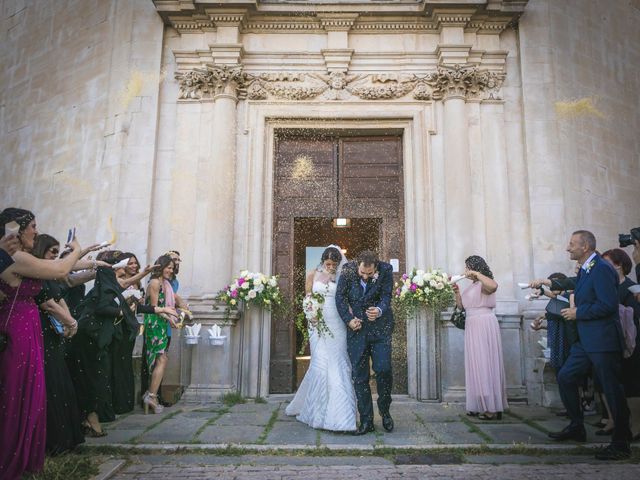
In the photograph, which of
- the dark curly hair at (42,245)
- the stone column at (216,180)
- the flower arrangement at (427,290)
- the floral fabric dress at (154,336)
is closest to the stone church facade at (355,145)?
the stone column at (216,180)

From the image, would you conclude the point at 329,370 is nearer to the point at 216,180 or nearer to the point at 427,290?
the point at 427,290

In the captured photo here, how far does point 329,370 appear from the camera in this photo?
590cm

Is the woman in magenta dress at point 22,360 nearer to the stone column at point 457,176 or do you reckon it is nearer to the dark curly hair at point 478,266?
the dark curly hair at point 478,266

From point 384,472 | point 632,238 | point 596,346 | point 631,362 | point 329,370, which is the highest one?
point 632,238

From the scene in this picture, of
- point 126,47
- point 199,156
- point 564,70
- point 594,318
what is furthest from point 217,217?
point 564,70

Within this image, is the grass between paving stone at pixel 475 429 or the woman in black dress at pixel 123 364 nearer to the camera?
the grass between paving stone at pixel 475 429

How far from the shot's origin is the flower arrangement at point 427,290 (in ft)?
25.1

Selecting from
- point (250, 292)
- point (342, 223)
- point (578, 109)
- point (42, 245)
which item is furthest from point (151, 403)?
point (578, 109)

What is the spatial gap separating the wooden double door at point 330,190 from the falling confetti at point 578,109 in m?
2.71

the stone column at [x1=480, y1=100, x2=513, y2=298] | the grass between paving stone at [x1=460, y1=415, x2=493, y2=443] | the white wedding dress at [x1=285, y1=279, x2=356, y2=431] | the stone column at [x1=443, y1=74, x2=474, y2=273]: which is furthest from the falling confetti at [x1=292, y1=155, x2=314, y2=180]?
the grass between paving stone at [x1=460, y1=415, x2=493, y2=443]

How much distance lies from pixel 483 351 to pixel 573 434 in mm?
1465

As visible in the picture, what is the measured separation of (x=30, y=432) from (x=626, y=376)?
5.36 metres

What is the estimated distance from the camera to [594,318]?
481 cm

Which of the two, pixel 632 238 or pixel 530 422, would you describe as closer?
pixel 632 238
